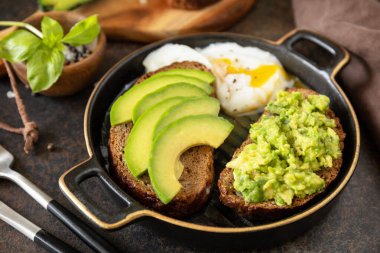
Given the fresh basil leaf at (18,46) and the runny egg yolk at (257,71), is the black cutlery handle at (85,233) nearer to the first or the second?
the fresh basil leaf at (18,46)

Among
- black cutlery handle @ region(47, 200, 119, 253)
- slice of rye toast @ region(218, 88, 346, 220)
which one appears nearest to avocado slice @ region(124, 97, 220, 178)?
slice of rye toast @ region(218, 88, 346, 220)

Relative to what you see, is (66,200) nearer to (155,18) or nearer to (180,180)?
(180,180)

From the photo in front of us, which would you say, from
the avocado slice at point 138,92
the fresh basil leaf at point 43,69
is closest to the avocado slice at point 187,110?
the avocado slice at point 138,92

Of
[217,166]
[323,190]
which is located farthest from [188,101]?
[323,190]

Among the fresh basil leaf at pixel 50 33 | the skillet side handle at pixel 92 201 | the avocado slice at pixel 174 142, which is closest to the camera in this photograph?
the skillet side handle at pixel 92 201

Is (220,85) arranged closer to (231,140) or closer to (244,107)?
(244,107)

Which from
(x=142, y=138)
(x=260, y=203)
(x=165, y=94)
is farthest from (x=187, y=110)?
(x=260, y=203)
